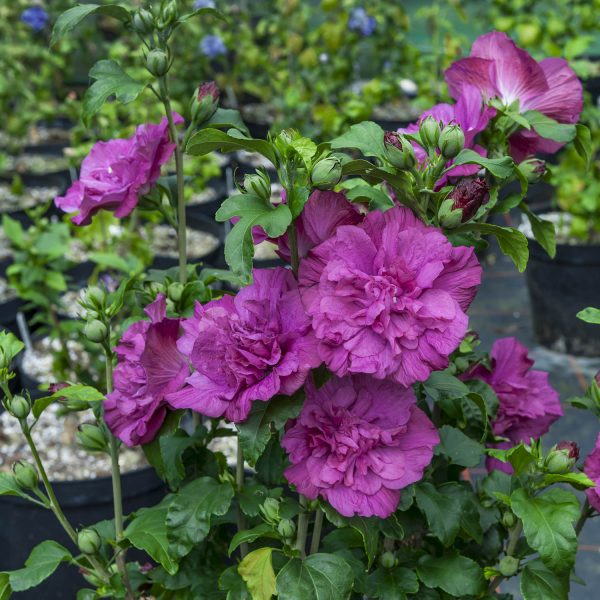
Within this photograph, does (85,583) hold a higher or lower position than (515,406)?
lower

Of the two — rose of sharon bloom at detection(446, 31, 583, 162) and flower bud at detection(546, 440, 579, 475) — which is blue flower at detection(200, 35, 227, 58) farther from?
flower bud at detection(546, 440, 579, 475)

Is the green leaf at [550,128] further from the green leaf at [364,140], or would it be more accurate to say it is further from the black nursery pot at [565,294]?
the black nursery pot at [565,294]

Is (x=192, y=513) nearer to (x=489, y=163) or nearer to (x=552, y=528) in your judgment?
(x=552, y=528)

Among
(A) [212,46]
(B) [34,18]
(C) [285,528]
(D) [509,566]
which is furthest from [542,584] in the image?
(B) [34,18]

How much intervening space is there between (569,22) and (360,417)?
8.82 ft

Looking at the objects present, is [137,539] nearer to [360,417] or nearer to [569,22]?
[360,417]

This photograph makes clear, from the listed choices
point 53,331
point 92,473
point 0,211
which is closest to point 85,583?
point 92,473

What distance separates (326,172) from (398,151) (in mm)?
86

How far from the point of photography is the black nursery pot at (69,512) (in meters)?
1.64

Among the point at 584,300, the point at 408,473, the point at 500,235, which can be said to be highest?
the point at 500,235

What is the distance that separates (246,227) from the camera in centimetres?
80

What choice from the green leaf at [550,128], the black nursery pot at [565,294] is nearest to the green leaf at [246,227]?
the green leaf at [550,128]

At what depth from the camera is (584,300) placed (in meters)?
2.65

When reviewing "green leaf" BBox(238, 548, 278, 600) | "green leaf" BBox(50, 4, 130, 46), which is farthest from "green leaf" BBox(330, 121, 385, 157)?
"green leaf" BBox(238, 548, 278, 600)
